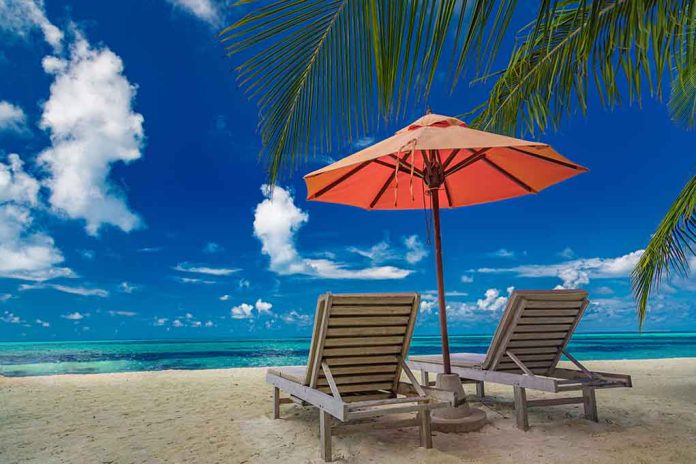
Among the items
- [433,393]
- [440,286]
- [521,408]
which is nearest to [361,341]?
[433,393]

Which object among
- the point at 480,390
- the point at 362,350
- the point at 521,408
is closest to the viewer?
the point at 362,350

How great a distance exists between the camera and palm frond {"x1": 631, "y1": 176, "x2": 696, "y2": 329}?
4828mm

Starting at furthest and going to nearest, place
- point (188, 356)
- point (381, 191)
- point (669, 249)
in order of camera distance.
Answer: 1. point (188, 356)
2. point (669, 249)
3. point (381, 191)

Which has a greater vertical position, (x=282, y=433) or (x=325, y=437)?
(x=325, y=437)

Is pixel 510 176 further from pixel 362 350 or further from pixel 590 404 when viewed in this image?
pixel 362 350

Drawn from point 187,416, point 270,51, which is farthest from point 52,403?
point 270,51

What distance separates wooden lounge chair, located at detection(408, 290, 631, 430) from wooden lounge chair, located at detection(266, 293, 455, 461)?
85 centimetres

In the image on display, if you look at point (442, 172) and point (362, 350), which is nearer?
point (362, 350)

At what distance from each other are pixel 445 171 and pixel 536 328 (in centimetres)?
159

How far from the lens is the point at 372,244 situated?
6388 cm

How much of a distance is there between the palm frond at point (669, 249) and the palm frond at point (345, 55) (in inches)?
181

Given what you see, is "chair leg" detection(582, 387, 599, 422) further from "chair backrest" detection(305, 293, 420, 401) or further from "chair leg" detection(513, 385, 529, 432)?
"chair backrest" detection(305, 293, 420, 401)

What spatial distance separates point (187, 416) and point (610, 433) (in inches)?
150

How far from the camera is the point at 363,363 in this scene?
3.35m
